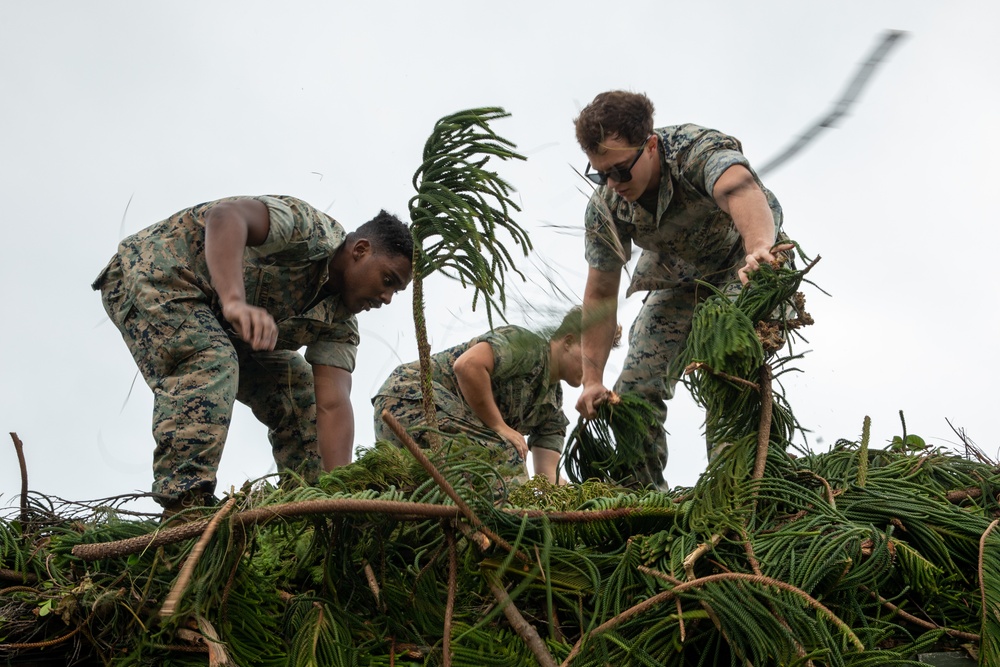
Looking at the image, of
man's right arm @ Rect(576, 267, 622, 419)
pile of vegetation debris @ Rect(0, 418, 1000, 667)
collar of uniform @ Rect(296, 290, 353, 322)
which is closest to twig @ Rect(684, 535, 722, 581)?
pile of vegetation debris @ Rect(0, 418, 1000, 667)

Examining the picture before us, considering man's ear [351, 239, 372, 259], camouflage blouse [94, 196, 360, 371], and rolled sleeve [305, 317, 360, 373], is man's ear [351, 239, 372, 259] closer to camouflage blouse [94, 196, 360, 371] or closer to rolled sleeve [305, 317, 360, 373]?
camouflage blouse [94, 196, 360, 371]

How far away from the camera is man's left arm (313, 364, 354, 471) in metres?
4.16

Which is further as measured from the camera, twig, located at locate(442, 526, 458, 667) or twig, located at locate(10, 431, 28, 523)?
twig, located at locate(10, 431, 28, 523)

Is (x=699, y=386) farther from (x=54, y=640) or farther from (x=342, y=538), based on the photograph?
(x=54, y=640)

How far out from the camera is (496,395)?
14.9 ft

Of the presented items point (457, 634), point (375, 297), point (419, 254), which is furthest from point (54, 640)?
point (375, 297)

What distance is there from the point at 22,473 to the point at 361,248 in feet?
4.95

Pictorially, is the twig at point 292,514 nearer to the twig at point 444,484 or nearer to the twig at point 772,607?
the twig at point 444,484

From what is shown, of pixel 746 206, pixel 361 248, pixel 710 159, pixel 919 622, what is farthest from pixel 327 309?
pixel 919 622

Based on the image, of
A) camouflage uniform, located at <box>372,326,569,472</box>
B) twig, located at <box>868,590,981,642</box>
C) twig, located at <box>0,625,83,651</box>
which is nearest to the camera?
twig, located at <box>0,625,83,651</box>

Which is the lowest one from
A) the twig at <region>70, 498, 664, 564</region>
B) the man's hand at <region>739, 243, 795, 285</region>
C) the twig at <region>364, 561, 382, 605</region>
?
the twig at <region>364, 561, 382, 605</region>

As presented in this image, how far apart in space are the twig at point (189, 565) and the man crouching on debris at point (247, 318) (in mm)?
735

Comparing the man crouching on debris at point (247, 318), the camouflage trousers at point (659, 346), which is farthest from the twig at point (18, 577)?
the camouflage trousers at point (659, 346)

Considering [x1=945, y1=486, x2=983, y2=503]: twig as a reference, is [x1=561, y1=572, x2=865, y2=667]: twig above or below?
below
